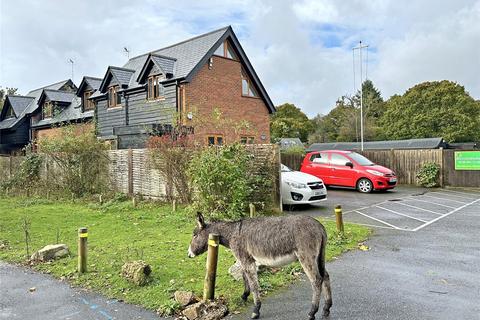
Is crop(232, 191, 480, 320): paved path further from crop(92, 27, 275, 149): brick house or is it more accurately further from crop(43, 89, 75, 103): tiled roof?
crop(43, 89, 75, 103): tiled roof

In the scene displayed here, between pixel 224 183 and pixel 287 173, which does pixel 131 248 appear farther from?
pixel 287 173

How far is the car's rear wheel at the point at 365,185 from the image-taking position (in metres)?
16.3

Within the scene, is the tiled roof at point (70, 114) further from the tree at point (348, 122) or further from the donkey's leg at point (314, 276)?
the tree at point (348, 122)

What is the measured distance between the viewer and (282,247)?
449 centimetres

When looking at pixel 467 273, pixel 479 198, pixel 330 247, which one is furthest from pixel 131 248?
pixel 479 198

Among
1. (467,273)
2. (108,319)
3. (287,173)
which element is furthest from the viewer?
(287,173)

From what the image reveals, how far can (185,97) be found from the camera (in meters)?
19.0

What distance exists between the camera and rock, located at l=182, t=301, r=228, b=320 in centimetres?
459

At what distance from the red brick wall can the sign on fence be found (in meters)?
10.5

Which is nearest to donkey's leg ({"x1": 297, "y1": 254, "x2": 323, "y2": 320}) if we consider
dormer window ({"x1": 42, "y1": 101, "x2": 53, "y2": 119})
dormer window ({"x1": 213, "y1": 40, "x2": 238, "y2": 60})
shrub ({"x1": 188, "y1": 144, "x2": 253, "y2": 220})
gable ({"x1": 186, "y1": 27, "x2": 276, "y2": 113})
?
shrub ({"x1": 188, "y1": 144, "x2": 253, "y2": 220})

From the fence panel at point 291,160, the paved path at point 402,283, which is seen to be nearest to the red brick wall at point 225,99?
the fence panel at point 291,160

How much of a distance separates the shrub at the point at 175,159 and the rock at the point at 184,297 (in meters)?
6.50

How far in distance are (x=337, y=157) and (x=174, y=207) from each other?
8.88 meters

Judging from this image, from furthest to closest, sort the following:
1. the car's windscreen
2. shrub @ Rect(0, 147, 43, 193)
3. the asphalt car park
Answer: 1. shrub @ Rect(0, 147, 43, 193)
2. the car's windscreen
3. the asphalt car park
